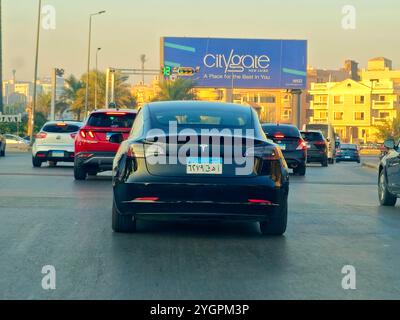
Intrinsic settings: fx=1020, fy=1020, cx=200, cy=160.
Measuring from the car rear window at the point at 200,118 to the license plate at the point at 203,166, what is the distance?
711mm

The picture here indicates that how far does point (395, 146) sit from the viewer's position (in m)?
17.6

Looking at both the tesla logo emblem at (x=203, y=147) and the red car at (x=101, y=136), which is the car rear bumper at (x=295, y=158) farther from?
the tesla logo emblem at (x=203, y=147)

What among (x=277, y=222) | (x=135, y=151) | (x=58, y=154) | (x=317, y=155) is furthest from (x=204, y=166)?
(x=317, y=155)

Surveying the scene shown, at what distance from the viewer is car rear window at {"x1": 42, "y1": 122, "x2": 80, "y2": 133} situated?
31.1m

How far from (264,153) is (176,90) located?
250ft

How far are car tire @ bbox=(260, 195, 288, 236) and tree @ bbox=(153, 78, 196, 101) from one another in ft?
246

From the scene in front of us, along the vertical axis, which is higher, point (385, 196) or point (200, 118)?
point (200, 118)

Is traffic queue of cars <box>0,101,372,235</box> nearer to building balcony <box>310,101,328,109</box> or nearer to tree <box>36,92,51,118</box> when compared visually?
tree <box>36,92,51,118</box>

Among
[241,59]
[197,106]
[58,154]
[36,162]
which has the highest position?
[241,59]

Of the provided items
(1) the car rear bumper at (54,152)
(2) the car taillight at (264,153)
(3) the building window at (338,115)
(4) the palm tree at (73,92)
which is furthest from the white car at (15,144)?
(3) the building window at (338,115)

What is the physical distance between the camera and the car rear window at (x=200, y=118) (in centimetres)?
1178

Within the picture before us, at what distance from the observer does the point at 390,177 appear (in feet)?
56.5

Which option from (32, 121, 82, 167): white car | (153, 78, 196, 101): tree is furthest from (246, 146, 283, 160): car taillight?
(153, 78, 196, 101): tree
